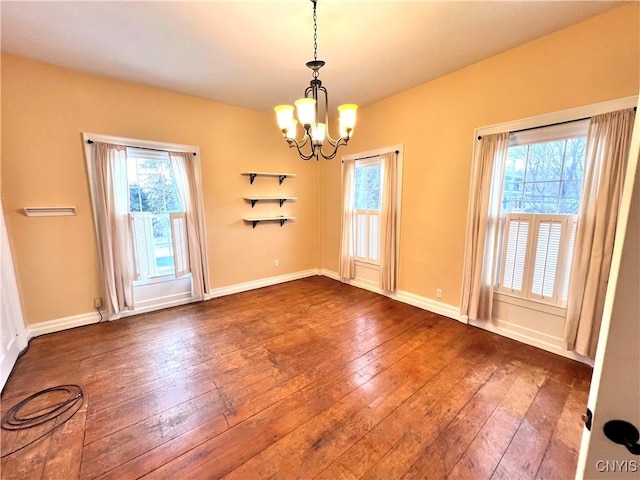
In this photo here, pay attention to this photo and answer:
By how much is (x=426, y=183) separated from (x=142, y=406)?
3.61 m

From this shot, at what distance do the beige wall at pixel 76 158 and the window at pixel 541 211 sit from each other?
3.51 metres

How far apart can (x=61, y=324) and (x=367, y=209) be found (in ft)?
13.7

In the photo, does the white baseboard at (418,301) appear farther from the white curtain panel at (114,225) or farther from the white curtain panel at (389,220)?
the white curtain panel at (114,225)

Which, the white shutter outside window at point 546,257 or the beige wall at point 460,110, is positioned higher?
the beige wall at point 460,110

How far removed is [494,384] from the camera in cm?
207

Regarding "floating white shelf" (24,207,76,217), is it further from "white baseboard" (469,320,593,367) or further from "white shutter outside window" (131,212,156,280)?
"white baseboard" (469,320,593,367)

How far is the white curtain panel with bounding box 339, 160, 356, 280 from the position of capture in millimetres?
4320

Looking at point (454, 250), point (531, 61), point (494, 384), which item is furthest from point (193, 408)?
point (531, 61)

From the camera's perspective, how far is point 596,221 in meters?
2.12

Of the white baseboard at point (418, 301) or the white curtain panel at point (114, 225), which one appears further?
the white baseboard at point (418, 301)

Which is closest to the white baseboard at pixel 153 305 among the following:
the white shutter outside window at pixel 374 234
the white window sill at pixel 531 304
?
the white shutter outside window at pixel 374 234

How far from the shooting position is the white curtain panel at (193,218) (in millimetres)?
3492

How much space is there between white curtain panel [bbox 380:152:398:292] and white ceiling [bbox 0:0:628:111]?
105 cm

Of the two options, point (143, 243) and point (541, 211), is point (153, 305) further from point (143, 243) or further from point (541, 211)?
point (541, 211)
